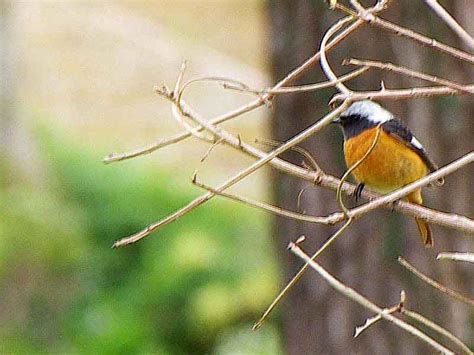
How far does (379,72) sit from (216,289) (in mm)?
2640

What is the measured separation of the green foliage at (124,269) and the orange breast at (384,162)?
296 centimetres

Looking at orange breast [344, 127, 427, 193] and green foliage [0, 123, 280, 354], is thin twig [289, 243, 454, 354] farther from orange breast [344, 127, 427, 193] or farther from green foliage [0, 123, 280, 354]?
green foliage [0, 123, 280, 354]

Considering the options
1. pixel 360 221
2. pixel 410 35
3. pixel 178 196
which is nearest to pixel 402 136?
pixel 360 221

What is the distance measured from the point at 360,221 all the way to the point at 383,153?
0.88 m

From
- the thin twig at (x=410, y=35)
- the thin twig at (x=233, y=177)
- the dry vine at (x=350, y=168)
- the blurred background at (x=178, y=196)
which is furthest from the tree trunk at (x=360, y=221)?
the thin twig at (x=410, y=35)

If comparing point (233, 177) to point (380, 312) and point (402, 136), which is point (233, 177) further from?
point (402, 136)

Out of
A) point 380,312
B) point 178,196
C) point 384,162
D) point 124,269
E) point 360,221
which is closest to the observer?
point 380,312

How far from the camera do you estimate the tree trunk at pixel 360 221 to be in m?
3.49

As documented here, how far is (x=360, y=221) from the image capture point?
3592 millimetres

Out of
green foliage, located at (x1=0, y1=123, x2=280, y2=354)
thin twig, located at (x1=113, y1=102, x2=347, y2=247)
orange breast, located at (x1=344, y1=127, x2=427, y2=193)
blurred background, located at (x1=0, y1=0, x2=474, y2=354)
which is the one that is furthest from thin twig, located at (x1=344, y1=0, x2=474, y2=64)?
green foliage, located at (x1=0, y1=123, x2=280, y2=354)

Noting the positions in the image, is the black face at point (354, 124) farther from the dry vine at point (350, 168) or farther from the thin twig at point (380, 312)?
the thin twig at point (380, 312)

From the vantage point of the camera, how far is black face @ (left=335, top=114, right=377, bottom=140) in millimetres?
2768

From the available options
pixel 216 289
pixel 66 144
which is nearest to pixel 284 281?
pixel 216 289

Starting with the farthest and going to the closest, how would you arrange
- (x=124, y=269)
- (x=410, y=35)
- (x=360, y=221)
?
1. (x=124, y=269)
2. (x=360, y=221)
3. (x=410, y=35)
